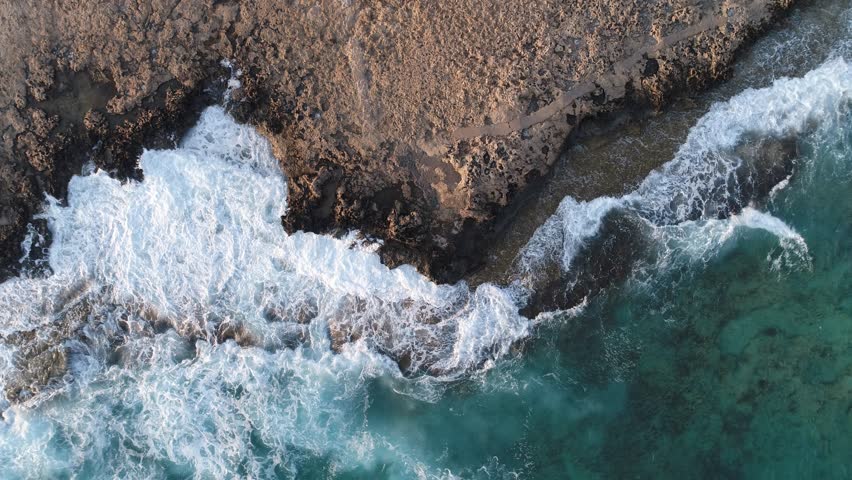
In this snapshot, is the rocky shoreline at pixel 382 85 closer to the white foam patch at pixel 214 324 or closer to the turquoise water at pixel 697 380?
the white foam patch at pixel 214 324

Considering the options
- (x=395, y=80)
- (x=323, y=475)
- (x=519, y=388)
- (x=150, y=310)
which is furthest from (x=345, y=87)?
(x=323, y=475)

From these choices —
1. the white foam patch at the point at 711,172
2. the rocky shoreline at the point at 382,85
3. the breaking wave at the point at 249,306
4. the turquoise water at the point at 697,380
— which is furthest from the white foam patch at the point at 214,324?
the white foam patch at the point at 711,172

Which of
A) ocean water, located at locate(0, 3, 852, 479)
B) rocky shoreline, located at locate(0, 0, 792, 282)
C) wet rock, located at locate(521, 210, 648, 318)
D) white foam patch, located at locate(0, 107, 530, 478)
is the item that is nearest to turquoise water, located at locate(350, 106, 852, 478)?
ocean water, located at locate(0, 3, 852, 479)

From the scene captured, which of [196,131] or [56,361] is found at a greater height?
[196,131]

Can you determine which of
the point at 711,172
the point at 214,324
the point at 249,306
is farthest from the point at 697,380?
the point at 214,324

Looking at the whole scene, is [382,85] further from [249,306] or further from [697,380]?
[697,380]

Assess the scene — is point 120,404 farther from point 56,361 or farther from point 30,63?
point 30,63
